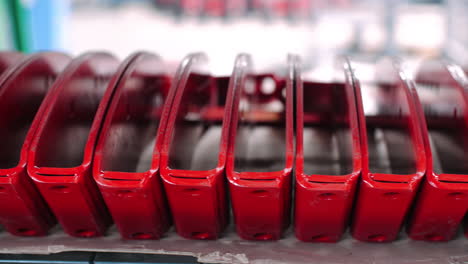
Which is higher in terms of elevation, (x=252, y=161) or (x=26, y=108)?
(x=26, y=108)

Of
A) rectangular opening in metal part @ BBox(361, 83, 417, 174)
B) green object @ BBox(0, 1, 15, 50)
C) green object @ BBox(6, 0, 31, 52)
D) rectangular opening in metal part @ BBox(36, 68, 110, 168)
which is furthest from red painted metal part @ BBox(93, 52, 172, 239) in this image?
green object @ BBox(6, 0, 31, 52)

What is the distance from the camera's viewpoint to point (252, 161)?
971 mm

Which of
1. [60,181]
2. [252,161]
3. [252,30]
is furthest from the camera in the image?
[252,30]

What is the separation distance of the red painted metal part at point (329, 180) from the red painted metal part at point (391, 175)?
2cm

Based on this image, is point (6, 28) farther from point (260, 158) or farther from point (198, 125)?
point (260, 158)

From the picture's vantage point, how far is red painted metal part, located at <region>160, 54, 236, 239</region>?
2.30 ft

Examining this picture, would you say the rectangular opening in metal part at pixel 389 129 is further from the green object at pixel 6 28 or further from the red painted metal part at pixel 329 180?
the green object at pixel 6 28

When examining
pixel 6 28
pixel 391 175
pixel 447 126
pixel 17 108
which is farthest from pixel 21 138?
pixel 6 28

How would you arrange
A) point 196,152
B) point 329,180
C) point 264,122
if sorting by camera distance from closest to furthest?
point 329,180 → point 196,152 → point 264,122

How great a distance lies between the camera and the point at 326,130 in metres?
1.04

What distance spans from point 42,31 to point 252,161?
2.70 metres

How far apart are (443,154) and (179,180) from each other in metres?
0.62

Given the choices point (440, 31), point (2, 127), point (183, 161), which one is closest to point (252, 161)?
point (183, 161)

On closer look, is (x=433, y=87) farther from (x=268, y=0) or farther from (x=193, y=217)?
(x=268, y=0)
